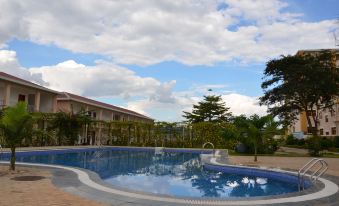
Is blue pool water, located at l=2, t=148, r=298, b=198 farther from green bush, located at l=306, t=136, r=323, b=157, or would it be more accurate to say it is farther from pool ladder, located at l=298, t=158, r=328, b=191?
green bush, located at l=306, t=136, r=323, b=157

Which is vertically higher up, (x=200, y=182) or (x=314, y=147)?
(x=314, y=147)

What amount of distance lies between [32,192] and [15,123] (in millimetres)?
4581

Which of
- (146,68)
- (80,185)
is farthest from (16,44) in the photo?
(80,185)

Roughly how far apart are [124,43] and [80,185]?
1441 cm

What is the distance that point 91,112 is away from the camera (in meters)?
40.2

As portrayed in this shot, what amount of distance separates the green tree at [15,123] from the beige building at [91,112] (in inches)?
760

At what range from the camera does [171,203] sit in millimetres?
6867

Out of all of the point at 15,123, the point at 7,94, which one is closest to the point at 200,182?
→ the point at 15,123

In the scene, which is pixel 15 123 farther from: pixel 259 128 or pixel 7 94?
pixel 7 94

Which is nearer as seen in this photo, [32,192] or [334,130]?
[32,192]

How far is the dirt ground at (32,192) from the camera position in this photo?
664 centimetres

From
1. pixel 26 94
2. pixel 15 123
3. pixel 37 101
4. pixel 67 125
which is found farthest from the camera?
pixel 26 94

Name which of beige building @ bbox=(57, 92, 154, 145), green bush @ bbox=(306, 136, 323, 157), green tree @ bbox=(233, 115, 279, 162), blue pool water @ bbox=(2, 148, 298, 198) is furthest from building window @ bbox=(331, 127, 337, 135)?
blue pool water @ bbox=(2, 148, 298, 198)

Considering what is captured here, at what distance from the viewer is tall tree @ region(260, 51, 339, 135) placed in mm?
32375
